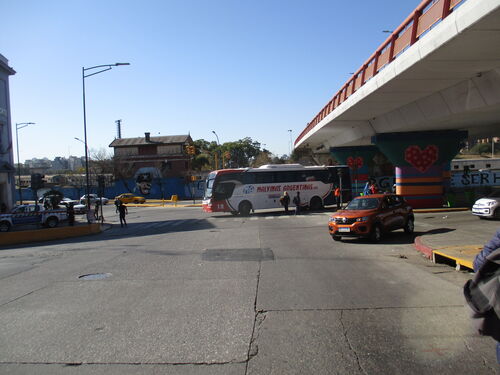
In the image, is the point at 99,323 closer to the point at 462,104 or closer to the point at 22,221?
the point at 462,104

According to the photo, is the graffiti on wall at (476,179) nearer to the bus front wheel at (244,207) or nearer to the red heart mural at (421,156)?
the red heart mural at (421,156)

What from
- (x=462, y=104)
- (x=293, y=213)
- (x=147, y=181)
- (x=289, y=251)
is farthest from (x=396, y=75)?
(x=147, y=181)

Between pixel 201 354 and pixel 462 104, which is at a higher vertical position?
pixel 462 104

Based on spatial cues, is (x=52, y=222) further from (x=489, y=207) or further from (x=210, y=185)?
(x=489, y=207)

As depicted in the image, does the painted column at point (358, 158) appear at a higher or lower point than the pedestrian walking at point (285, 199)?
higher

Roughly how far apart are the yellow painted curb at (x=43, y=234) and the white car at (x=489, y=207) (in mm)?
19998

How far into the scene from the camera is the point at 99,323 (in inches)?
261

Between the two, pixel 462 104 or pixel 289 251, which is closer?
pixel 289 251

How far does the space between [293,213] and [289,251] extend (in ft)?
55.7

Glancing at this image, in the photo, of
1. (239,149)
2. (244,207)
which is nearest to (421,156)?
(244,207)

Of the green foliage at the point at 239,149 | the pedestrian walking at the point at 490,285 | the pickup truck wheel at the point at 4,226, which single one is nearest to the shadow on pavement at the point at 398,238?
the pedestrian walking at the point at 490,285

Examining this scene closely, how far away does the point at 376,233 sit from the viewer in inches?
600

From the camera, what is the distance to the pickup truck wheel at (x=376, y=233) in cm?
1517

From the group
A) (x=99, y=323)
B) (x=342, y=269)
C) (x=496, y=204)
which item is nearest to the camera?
(x=99, y=323)
